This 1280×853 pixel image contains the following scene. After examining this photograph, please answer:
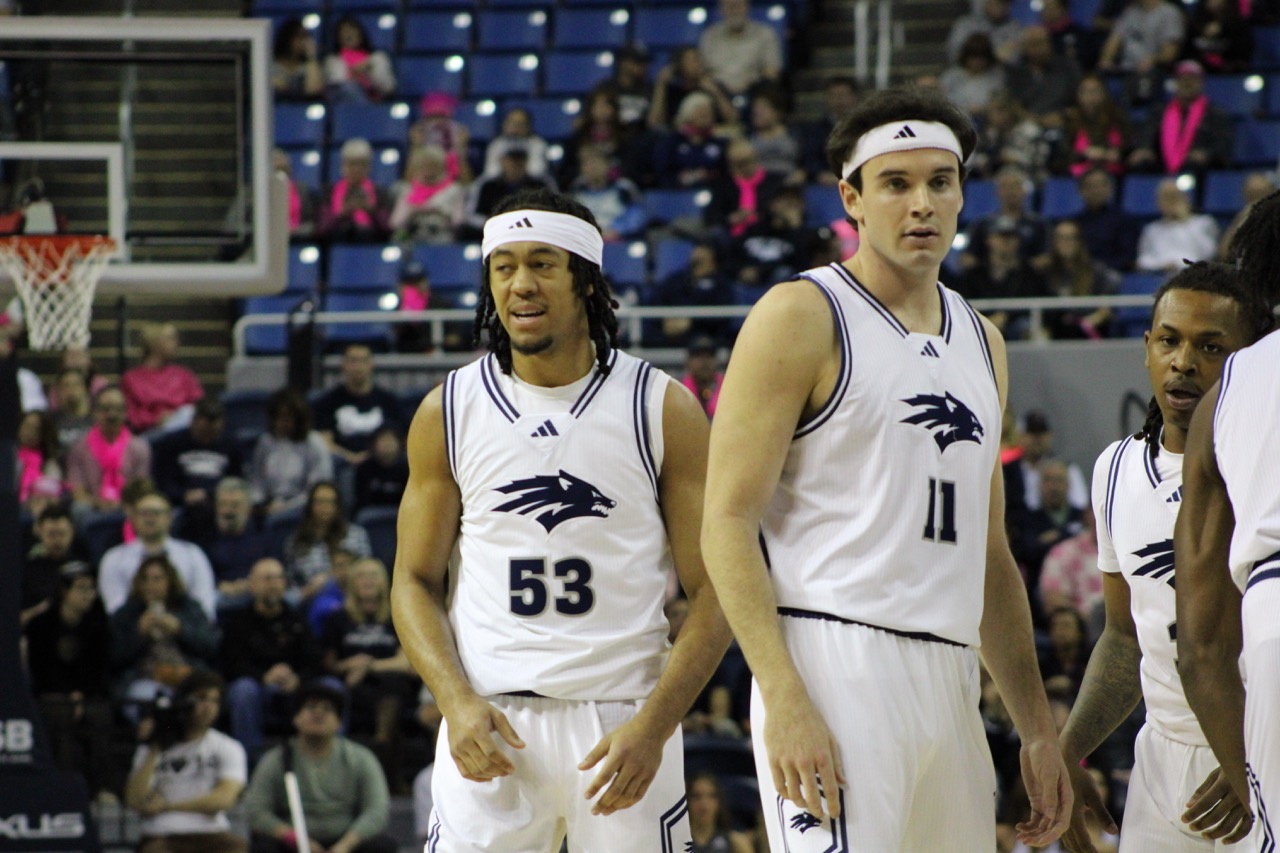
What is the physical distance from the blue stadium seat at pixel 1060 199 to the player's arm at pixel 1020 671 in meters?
10.6

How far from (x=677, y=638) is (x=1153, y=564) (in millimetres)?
1313

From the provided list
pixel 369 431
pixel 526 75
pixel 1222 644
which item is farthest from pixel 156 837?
pixel 526 75

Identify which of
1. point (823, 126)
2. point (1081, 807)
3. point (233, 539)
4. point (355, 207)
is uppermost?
point (823, 126)

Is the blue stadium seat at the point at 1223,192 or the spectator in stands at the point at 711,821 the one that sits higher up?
the blue stadium seat at the point at 1223,192

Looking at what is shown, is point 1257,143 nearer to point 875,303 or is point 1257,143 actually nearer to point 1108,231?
point 1108,231

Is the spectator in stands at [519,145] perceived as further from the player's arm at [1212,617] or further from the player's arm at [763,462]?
the player's arm at [1212,617]

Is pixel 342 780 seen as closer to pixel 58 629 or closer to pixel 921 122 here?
pixel 58 629

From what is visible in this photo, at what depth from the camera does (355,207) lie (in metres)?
15.6

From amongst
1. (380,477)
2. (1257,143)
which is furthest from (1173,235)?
(380,477)

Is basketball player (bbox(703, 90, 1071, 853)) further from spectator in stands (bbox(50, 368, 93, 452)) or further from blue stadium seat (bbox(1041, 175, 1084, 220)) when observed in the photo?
blue stadium seat (bbox(1041, 175, 1084, 220))

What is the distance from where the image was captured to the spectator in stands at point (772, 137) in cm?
1549

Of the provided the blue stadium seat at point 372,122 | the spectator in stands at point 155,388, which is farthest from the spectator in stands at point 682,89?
the spectator in stands at point 155,388

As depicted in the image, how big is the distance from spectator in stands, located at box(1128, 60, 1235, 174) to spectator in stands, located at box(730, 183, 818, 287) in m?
2.95

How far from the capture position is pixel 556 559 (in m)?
4.73
